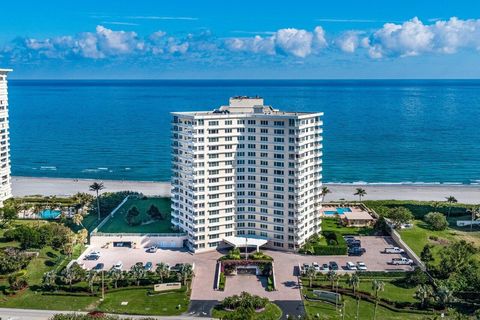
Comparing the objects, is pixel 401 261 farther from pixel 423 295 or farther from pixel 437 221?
pixel 437 221

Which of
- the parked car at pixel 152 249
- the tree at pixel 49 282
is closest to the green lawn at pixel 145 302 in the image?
the tree at pixel 49 282

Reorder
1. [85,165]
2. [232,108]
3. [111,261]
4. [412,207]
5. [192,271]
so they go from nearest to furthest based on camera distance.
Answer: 1. [192,271]
2. [111,261]
3. [232,108]
4. [412,207]
5. [85,165]

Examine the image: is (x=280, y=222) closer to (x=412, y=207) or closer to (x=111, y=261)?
(x=111, y=261)

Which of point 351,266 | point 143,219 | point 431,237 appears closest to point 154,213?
point 143,219

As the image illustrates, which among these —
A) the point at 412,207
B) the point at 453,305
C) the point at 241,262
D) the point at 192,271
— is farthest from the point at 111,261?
the point at 412,207

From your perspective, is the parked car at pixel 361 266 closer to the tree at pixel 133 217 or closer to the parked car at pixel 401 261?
the parked car at pixel 401 261

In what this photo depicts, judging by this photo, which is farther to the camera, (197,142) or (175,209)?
(175,209)
